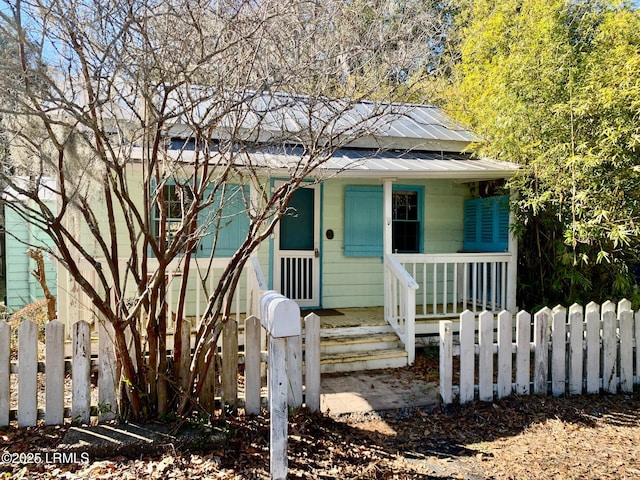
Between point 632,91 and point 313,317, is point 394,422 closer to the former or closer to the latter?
point 313,317

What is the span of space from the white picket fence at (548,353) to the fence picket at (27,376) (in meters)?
3.46

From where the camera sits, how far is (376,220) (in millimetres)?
7594

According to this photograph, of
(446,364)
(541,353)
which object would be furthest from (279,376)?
(541,353)

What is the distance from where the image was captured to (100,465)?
3059mm

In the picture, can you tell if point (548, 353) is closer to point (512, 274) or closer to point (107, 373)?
point (512, 274)

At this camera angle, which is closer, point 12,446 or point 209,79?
point 12,446

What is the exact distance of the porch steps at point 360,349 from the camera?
556cm

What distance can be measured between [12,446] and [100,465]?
771 millimetres

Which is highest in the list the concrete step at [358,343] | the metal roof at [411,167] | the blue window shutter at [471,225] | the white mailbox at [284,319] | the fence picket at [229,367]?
the metal roof at [411,167]

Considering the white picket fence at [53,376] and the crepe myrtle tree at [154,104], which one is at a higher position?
the crepe myrtle tree at [154,104]

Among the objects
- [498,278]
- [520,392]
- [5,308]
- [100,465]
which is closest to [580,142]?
[498,278]

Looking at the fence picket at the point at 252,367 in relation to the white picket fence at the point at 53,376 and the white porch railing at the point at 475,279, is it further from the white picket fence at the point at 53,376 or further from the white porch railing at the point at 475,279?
the white porch railing at the point at 475,279

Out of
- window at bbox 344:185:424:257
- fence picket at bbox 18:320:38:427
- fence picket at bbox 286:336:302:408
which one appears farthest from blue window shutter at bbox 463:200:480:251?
fence picket at bbox 18:320:38:427

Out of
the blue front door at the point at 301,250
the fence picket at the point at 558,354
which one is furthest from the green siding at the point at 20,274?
the fence picket at the point at 558,354
